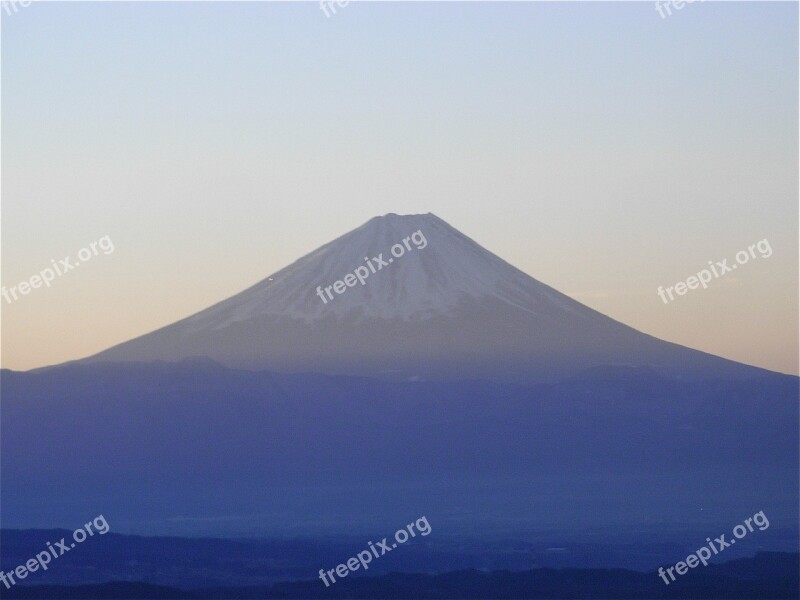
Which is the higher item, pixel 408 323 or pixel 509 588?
pixel 408 323

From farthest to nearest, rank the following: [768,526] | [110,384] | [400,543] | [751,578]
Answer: [110,384], [768,526], [400,543], [751,578]

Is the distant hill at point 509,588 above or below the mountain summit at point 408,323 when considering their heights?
below

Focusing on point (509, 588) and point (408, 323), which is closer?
point (509, 588)

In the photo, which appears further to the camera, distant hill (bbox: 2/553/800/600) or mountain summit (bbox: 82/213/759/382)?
mountain summit (bbox: 82/213/759/382)

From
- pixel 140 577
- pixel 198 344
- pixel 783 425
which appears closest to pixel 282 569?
pixel 140 577

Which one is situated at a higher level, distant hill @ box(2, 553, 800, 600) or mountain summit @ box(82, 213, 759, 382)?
mountain summit @ box(82, 213, 759, 382)

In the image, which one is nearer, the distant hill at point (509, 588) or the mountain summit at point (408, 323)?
the distant hill at point (509, 588)

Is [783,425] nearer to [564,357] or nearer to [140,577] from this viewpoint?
[564,357]

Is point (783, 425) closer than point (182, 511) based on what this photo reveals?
No
